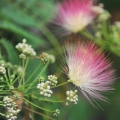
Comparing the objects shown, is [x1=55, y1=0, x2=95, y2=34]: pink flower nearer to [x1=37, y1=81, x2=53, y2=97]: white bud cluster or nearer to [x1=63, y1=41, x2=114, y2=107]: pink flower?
[x1=63, y1=41, x2=114, y2=107]: pink flower

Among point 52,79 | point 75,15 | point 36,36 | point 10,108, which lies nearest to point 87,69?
point 52,79

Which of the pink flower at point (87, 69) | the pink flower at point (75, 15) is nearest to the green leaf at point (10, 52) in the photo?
the pink flower at point (87, 69)

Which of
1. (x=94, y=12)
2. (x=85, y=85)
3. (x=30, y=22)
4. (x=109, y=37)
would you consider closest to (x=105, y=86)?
(x=85, y=85)

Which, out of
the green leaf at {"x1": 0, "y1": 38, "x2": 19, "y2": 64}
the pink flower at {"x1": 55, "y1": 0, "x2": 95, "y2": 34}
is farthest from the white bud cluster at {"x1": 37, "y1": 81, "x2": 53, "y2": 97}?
the pink flower at {"x1": 55, "y1": 0, "x2": 95, "y2": 34}

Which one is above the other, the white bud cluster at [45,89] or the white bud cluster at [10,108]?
the white bud cluster at [45,89]

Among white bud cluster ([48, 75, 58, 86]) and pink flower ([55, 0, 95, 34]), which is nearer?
white bud cluster ([48, 75, 58, 86])

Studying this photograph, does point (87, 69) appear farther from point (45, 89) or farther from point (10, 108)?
point (10, 108)

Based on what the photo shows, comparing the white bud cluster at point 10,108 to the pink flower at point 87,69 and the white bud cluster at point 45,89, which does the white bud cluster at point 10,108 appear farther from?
the pink flower at point 87,69
